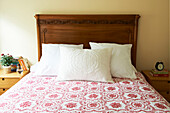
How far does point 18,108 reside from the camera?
1.37m

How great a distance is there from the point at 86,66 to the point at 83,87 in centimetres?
28

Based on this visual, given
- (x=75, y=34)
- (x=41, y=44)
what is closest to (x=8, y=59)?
(x=41, y=44)

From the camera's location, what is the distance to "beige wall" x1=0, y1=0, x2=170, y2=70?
8.55 feet

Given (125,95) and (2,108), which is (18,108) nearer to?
(2,108)

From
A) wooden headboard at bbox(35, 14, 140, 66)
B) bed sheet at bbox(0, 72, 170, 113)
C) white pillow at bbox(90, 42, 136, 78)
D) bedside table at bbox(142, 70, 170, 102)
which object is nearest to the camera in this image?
bed sheet at bbox(0, 72, 170, 113)

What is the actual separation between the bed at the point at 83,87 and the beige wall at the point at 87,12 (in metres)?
0.14

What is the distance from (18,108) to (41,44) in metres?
1.48

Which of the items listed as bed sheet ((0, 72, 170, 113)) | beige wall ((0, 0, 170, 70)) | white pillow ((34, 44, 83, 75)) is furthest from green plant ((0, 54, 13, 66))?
bed sheet ((0, 72, 170, 113))

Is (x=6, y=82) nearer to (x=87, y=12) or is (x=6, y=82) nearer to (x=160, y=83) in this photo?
(x=87, y=12)

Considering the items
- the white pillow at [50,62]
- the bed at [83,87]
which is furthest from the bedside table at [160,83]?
the white pillow at [50,62]

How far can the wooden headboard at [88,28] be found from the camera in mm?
2576

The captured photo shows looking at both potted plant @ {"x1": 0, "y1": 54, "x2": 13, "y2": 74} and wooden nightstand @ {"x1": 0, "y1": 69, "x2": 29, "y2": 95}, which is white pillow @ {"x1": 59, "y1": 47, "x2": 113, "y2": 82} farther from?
potted plant @ {"x1": 0, "y1": 54, "x2": 13, "y2": 74}

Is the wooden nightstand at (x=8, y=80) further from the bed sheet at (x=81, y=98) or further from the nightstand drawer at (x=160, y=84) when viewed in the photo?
the nightstand drawer at (x=160, y=84)

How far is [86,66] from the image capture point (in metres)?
2.01
